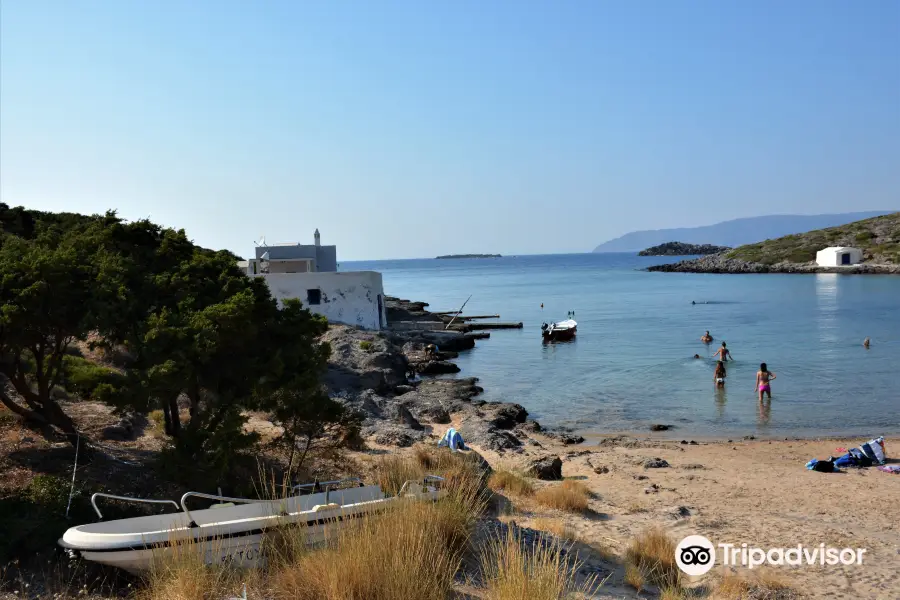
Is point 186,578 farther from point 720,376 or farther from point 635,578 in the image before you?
point 720,376

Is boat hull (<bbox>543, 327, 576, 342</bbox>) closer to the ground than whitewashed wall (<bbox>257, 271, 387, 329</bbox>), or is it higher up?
closer to the ground

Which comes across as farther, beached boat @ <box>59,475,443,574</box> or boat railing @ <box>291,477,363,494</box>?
boat railing @ <box>291,477,363,494</box>

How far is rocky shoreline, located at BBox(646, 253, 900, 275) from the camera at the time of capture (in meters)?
101

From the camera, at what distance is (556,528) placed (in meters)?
9.00

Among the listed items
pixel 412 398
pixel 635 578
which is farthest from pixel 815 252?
pixel 635 578

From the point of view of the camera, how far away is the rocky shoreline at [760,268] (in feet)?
332

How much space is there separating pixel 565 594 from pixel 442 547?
3.77 ft

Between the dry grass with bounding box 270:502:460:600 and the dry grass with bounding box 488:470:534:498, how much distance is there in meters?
5.28

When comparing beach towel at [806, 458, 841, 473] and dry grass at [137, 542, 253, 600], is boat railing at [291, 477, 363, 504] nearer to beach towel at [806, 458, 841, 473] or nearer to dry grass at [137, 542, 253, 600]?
dry grass at [137, 542, 253, 600]

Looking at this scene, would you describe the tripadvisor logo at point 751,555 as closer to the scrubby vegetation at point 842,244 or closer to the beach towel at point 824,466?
the beach towel at point 824,466

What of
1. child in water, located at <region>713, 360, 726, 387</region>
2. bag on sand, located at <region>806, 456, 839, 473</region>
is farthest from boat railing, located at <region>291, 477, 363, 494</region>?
child in water, located at <region>713, 360, 726, 387</region>

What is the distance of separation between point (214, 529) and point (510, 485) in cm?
631

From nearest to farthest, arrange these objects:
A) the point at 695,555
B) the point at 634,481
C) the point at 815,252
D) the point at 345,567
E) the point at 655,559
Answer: the point at 345,567 → the point at 655,559 → the point at 695,555 → the point at 634,481 → the point at 815,252

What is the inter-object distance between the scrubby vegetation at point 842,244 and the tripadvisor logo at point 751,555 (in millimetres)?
111570
